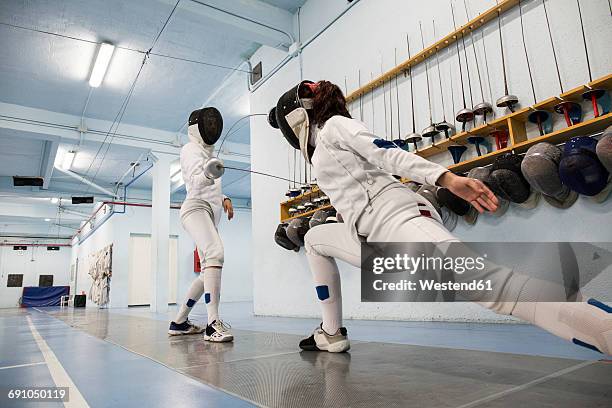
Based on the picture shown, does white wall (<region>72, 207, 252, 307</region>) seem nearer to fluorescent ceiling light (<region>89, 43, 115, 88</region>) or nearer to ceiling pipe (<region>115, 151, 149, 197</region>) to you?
ceiling pipe (<region>115, 151, 149, 197</region>)

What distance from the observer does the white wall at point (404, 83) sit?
2.16 metres

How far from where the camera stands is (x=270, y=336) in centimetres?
233

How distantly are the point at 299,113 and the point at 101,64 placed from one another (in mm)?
5052

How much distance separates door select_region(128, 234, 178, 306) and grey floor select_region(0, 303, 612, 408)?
9.46 meters

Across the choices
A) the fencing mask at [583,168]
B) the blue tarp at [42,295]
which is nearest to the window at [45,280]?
the blue tarp at [42,295]

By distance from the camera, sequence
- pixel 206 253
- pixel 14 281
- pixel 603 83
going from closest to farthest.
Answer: pixel 603 83
pixel 206 253
pixel 14 281

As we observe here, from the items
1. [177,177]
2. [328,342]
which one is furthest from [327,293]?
[177,177]

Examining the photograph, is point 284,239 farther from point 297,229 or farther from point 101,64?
point 101,64

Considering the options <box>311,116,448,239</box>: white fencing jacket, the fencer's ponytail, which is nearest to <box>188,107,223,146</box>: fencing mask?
the fencer's ponytail

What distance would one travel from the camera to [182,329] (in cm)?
253

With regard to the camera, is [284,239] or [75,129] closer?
[284,239]

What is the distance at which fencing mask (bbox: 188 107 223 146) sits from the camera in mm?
2543

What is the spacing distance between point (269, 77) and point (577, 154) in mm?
3999

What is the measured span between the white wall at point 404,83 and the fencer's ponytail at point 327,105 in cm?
141
